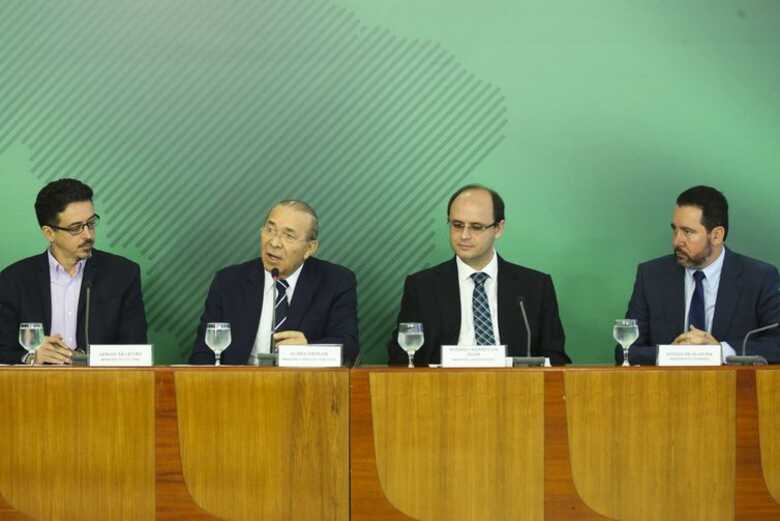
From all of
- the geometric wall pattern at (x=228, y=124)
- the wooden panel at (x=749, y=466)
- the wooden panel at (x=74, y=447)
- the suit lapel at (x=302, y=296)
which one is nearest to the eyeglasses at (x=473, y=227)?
the suit lapel at (x=302, y=296)

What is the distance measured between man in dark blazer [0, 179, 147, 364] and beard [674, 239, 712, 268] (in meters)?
2.20

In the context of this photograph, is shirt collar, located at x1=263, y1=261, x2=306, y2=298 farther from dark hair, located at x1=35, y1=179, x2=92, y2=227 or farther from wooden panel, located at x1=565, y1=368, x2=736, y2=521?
wooden panel, located at x1=565, y1=368, x2=736, y2=521

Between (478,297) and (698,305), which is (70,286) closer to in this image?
(478,297)

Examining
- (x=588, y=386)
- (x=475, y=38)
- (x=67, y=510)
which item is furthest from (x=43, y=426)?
(x=475, y=38)

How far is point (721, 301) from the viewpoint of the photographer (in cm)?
426

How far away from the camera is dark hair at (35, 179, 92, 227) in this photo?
4180 mm

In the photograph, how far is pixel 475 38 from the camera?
483 cm

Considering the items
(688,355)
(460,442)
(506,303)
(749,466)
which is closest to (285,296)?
(506,303)

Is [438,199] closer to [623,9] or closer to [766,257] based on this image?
[623,9]

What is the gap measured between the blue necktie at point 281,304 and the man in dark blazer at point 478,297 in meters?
0.44

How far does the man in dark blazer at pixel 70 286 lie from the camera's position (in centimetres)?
418

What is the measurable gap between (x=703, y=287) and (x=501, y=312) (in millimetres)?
848

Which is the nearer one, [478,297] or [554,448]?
[554,448]

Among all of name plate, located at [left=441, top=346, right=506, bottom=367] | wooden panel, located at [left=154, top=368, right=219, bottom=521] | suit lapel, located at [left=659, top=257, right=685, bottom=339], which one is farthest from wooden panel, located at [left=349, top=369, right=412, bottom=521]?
suit lapel, located at [left=659, top=257, right=685, bottom=339]
